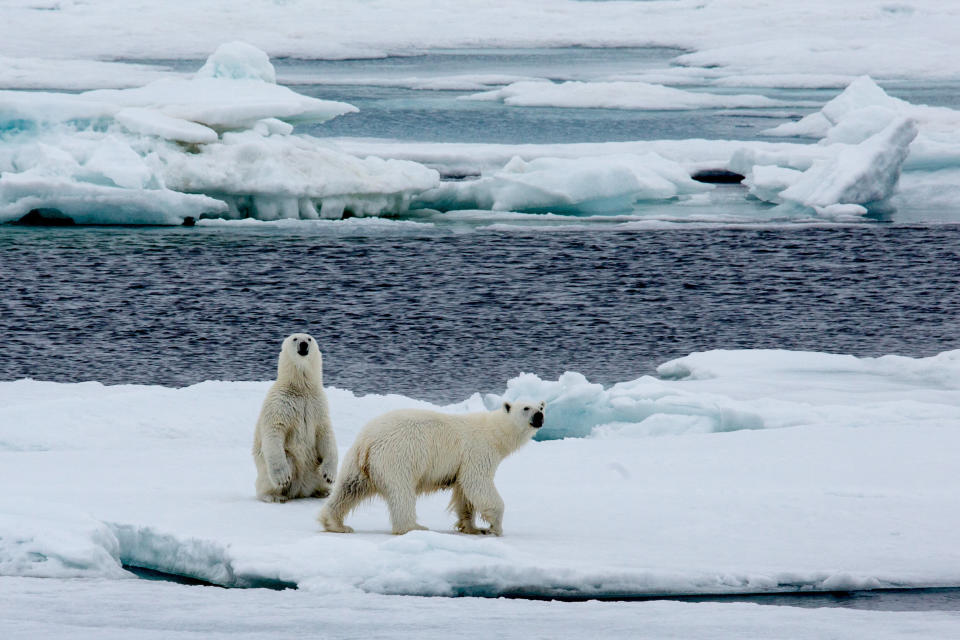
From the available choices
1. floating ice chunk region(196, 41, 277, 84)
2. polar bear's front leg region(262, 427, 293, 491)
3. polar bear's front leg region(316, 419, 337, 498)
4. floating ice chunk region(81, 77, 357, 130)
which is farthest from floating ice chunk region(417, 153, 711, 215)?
polar bear's front leg region(262, 427, 293, 491)

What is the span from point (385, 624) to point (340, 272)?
434 inches

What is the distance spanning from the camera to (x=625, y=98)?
2878cm

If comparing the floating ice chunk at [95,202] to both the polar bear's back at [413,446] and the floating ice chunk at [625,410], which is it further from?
the polar bear's back at [413,446]

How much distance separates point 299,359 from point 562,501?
1.20m

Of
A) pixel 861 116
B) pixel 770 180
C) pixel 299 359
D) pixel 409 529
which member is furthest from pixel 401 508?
pixel 861 116

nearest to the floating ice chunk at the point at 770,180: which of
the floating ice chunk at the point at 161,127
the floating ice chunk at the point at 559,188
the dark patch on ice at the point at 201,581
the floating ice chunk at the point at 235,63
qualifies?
the floating ice chunk at the point at 559,188

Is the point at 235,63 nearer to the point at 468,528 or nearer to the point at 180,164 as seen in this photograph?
the point at 180,164

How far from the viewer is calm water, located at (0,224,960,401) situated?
37.3 ft

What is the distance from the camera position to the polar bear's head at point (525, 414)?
16.7ft

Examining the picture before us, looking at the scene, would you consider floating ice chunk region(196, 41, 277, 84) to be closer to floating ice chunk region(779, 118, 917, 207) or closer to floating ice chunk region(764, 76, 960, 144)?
floating ice chunk region(779, 118, 917, 207)

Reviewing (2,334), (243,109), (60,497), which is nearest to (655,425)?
(60,497)

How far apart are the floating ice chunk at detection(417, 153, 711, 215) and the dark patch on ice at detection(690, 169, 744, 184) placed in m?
2.03

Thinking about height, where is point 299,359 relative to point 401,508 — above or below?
above

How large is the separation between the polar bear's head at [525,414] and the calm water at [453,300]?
196 inches
